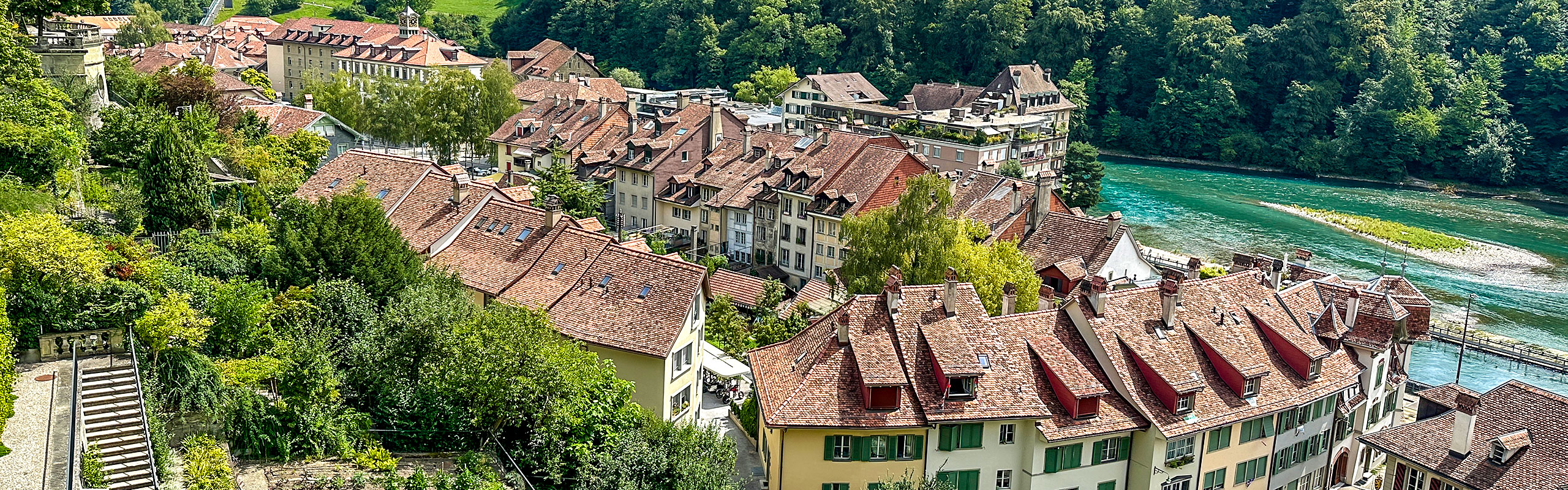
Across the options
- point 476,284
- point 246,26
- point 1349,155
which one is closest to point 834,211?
point 476,284

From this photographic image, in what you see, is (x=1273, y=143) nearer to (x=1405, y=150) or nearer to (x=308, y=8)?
(x=1405, y=150)

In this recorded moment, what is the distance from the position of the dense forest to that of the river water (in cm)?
723

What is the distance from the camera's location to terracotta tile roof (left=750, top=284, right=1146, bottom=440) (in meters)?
35.8

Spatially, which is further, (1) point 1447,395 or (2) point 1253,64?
(2) point 1253,64

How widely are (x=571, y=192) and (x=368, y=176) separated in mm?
19638

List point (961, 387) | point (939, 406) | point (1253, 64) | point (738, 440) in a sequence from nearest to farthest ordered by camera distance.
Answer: point (939, 406) → point (961, 387) → point (738, 440) → point (1253, 64)

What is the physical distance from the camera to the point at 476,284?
44.1 meters

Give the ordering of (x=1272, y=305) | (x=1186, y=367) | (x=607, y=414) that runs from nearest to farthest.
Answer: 1. (x=607, y=414)
2. (x=1186, y=367)
3. (x=1272, y=305)

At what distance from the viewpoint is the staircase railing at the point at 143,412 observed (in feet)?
77.6

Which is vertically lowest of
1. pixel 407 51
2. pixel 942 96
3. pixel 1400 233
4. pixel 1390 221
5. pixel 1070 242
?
pixel 1390 221

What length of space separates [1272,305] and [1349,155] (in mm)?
94639

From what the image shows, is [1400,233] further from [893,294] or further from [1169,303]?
[893,294]

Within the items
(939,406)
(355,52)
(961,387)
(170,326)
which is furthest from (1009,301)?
(355,52)

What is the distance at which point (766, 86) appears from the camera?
139 meters
